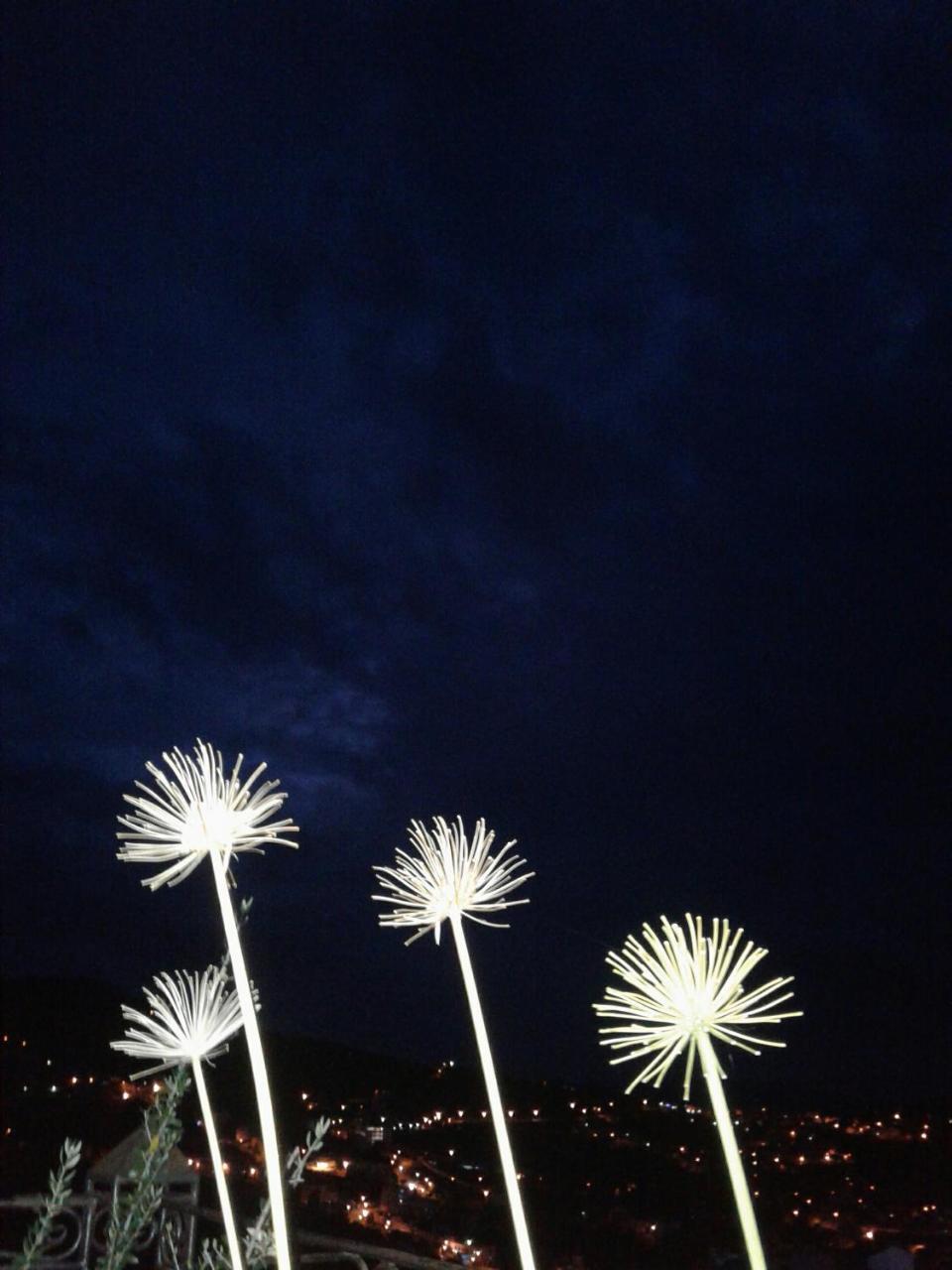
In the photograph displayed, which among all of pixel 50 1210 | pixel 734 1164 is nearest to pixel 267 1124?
pixel 734 1164

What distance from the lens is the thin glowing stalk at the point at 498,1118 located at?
1.07 meters

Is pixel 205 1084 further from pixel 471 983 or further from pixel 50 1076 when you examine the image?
pixel 50 1076

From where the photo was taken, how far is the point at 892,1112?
3841 centimetres

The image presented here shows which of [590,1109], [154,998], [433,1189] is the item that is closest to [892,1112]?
[590,1109]

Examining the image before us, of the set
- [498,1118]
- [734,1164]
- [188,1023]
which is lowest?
[734,1164]

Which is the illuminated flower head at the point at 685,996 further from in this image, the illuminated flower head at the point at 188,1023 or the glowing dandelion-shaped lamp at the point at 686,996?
the illuminated flower head at the point at 188,1023

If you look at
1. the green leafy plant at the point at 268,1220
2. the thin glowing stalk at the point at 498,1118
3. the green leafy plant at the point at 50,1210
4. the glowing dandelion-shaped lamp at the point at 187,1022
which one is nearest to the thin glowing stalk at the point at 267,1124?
the thin glowing stalk at the point at 498,1118

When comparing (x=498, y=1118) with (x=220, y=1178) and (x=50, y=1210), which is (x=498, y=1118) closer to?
(x=220, y=1178)

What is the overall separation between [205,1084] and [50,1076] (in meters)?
26.0

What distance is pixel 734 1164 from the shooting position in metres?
0.78

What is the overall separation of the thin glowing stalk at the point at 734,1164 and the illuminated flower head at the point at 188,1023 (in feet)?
3.76

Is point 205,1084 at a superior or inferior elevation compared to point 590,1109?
inferior

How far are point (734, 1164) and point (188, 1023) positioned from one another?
4.68ft

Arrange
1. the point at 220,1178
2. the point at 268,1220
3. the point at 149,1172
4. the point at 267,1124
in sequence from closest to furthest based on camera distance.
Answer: the point at 267,1124
the point at 220,1178
the point at 149,1172
the point at 268,1220
